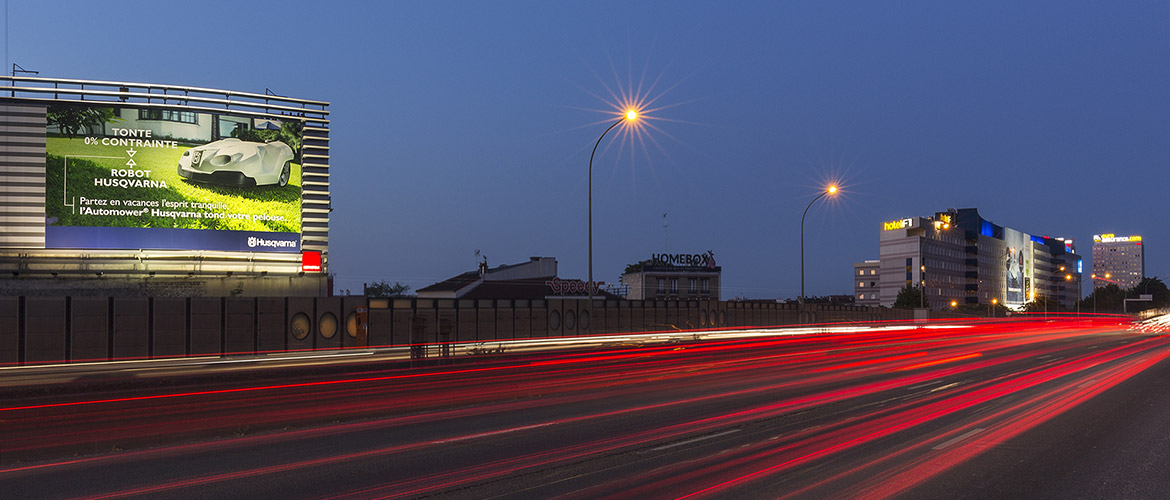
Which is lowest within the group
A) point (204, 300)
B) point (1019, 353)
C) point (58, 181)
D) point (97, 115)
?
point (1019, 353)

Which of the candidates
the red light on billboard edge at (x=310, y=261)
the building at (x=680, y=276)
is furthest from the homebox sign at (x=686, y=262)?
the red light on billboard edge at (x=310, y=261)

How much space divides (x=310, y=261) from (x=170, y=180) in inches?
323

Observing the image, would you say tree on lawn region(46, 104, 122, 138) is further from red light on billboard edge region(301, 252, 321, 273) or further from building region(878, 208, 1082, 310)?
building region(878, 208, 1082, 310)

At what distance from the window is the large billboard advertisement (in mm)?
50

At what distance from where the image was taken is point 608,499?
28.0ft

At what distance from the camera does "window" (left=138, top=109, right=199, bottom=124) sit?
46125 mm

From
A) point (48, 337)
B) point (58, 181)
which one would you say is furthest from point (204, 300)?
point (58, 181)

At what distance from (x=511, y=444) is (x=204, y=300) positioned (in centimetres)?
3023

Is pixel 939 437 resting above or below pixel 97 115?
below

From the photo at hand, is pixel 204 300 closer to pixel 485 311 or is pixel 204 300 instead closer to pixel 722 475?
pixel 485 311

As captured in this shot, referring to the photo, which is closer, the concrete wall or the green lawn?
the concrete wall

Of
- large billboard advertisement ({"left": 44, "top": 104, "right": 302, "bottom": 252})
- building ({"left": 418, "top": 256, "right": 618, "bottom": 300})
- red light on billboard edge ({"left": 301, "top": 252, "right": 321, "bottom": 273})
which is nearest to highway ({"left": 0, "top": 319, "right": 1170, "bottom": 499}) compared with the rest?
large billboard advertisement ({"left": 44, "top": 104, "right": 302, "bottom": 252})

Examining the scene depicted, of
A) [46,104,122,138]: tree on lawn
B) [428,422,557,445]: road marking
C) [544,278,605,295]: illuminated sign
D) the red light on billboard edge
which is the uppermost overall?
[46,104,122,138]: tree on lawn

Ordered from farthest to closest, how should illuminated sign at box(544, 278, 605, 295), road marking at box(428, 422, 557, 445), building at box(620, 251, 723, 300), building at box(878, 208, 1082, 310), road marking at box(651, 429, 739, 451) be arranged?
building at box(878, 208, 1082, 310), building at box(620, 251, 723, 300), illuminated sign at box(544, 278, 605, 295), road marking at box(428, 422, 557, 445), road marking at box(651, 429, 739, 451)
